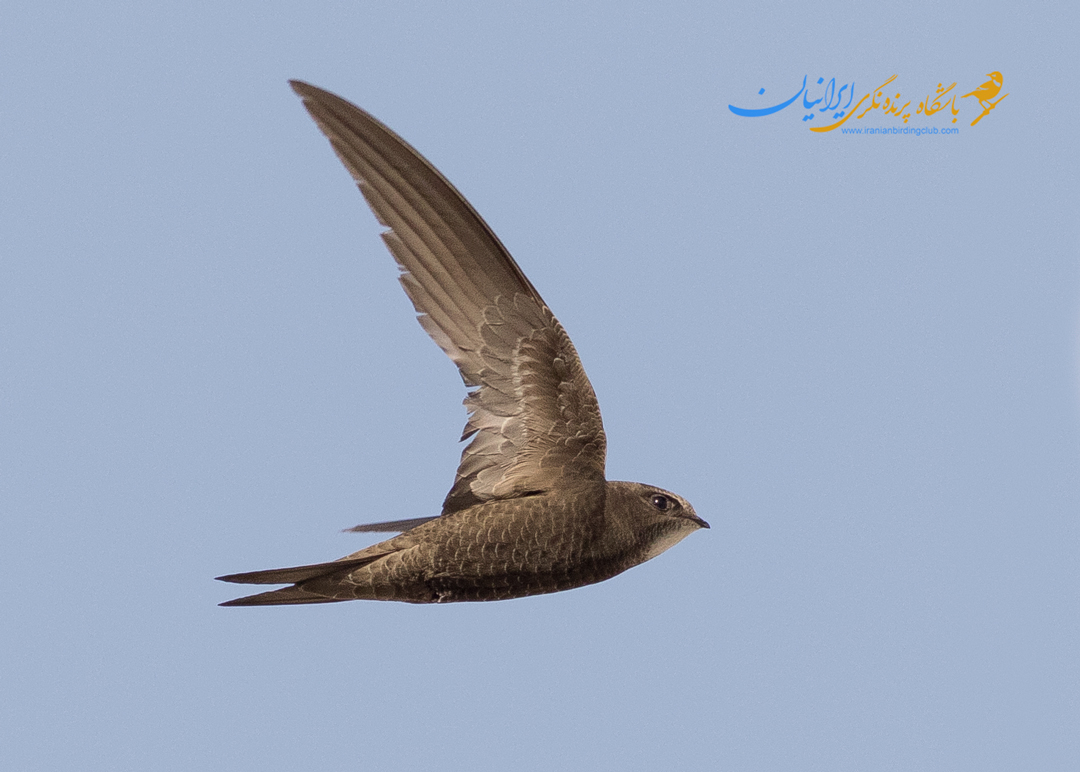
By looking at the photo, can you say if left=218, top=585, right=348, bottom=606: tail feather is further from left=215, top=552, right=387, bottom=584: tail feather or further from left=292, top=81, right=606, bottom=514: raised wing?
left=292, top=81, right=606, bottom=514: raised wing

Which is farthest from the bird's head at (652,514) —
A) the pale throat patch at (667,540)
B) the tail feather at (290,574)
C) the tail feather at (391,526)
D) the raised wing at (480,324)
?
the tail feather at (290,574)

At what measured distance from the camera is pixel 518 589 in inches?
127

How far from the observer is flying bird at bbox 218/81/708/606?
3.16m

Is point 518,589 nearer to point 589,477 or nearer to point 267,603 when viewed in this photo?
point 589,477

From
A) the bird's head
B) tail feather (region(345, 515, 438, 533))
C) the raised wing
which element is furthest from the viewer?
tail feather (region(345, 515, 438, 533))

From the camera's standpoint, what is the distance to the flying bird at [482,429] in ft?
10.4

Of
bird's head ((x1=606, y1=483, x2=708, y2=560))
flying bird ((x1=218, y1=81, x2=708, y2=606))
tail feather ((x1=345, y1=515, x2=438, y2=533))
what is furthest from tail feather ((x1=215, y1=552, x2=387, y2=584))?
bird's head ((x1=606, y1=483, x2=708, y2=560))

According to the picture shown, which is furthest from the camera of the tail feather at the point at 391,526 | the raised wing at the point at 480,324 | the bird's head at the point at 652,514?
the tail feather at the point at 391,526

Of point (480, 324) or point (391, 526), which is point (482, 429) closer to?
point (480, 324)

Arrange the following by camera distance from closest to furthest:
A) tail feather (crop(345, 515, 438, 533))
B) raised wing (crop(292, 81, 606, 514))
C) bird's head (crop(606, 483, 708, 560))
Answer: raised wing (crop(292, 81, 606, 514)) < bird's head (crop(606, 483, 708, 560)) < tail feather (crop(345, 515, 438, 533))

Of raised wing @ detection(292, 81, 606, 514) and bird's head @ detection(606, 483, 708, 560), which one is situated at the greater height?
raised wing @ detection(292, 81, 606, 514)

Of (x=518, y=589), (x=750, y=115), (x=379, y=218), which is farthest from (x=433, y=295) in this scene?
(x=750, y=115)

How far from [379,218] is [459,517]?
804 millimetres

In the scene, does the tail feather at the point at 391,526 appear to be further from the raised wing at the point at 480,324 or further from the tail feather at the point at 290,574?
the tail feather at the point at 290,574
